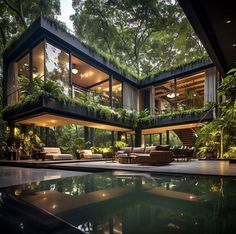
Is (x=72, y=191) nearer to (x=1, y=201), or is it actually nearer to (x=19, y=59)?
(x=1, y=201)

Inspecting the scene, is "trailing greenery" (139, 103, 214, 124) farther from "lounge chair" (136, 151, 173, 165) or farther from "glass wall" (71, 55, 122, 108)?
"lounge chair" (136, 151, 173, 165)

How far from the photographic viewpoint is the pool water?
2.04 m

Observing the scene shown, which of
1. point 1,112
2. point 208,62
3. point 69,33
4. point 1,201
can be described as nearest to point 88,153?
point 1,112

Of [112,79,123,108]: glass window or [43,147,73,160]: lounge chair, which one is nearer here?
[43,147,73,160]: lounge chair

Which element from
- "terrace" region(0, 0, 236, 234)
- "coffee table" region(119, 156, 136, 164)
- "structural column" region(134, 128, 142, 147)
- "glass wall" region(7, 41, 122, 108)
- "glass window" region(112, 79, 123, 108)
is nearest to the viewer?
"terrace" region(0, 0, 236, 234)

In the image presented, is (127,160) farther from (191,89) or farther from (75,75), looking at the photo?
(191,89)

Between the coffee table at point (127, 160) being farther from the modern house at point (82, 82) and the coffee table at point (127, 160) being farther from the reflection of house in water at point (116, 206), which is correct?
the reflection of house in water at point (116, 206)

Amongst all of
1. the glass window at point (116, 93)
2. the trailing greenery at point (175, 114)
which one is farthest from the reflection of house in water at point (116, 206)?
the glass window at point (116, 93)

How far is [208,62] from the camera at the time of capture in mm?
13461

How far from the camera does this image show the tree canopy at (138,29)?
59.0ft

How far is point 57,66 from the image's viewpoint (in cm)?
1124

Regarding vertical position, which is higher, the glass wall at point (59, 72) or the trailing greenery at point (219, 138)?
the glass wall at point (59, 72)

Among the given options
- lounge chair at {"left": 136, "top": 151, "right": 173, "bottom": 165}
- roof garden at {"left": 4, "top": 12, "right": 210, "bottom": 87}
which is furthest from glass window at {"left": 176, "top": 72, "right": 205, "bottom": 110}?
lounge chair at {"left": 136, "top": 151, "right": 173, "bottom": 165}

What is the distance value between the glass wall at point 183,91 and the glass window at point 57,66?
594 centimetres
